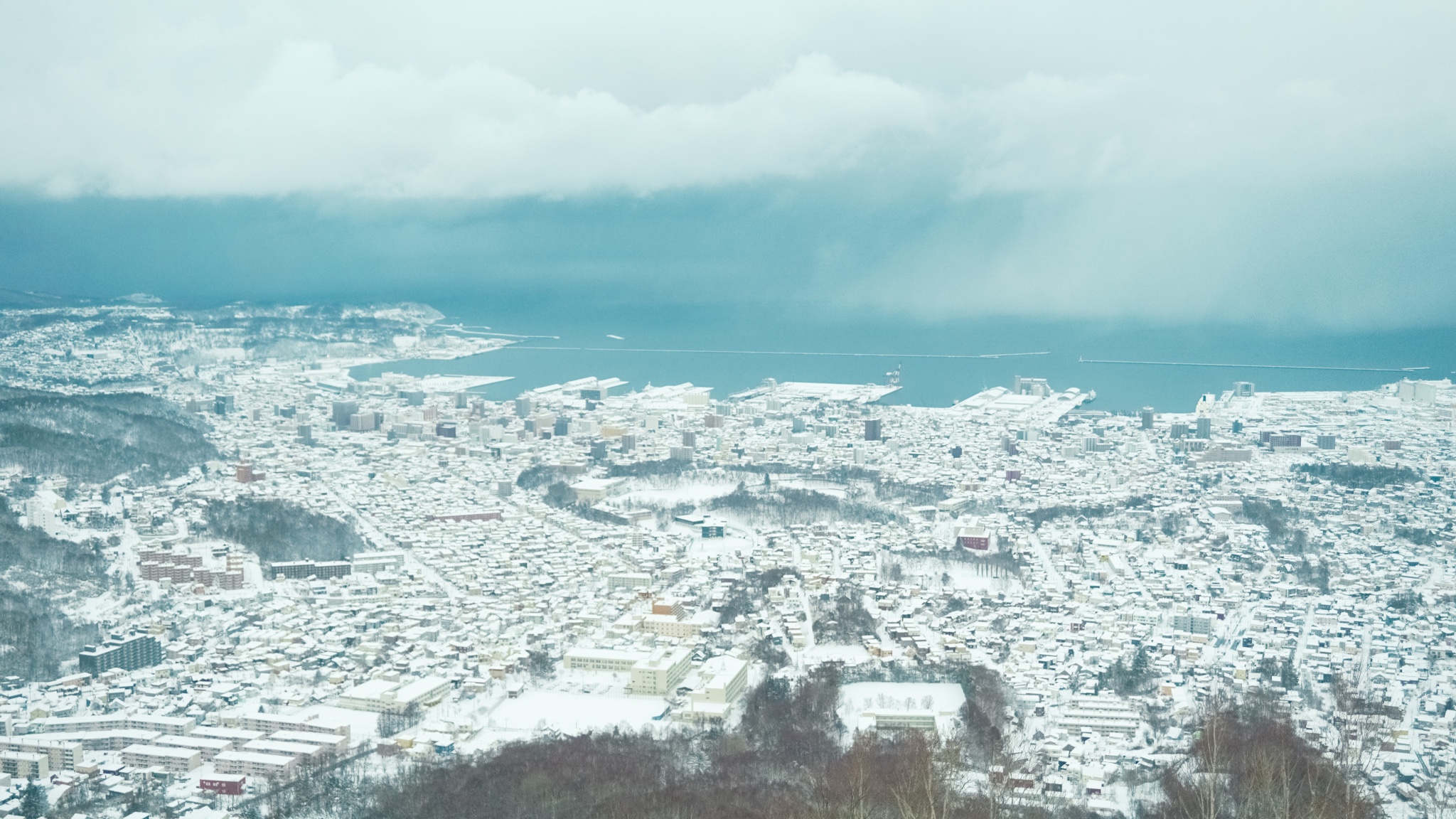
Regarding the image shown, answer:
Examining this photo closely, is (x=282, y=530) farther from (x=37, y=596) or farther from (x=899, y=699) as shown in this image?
(x=899, y=699)

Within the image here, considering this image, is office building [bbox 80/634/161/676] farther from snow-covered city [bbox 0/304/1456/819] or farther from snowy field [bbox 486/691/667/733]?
snowy field [bbox 486/691/667/733]

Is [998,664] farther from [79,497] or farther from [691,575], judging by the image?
[79,497]

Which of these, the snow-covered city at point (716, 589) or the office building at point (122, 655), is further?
the office building at point (122, 655)

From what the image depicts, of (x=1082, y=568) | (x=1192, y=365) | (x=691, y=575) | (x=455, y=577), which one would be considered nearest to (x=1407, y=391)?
(x=1192, y=365)

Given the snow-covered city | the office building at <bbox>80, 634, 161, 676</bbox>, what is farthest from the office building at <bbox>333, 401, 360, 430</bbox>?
the office building at <bbox>80, 634, 161, 676</bbox>

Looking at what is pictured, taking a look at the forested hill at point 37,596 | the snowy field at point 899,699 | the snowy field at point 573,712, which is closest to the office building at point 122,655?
the forested hill at point 37,596

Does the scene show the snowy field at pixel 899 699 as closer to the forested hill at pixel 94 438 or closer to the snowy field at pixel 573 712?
the snowy field at pixel 573 712
